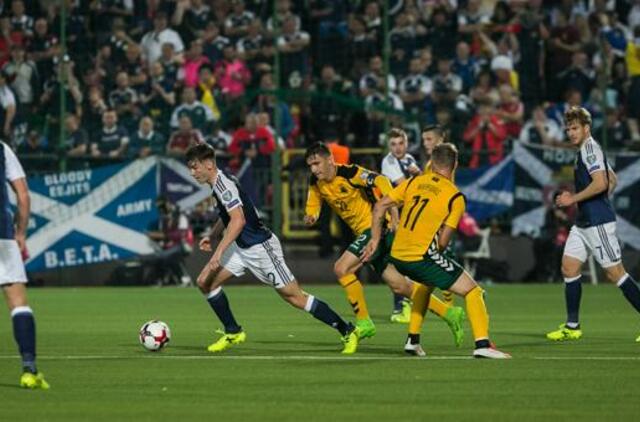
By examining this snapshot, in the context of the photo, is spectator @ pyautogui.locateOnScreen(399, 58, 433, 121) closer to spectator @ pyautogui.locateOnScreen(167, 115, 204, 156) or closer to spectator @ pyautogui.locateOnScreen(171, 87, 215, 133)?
spectator @ pyautogui.locateOnScreen(171, 87, 215, 133)

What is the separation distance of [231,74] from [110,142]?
2687 millimetres

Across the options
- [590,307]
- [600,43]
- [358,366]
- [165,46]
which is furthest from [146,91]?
[358,366]

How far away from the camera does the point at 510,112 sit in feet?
92.7

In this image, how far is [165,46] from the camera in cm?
2902

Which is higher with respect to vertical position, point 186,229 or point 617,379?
point 617,379

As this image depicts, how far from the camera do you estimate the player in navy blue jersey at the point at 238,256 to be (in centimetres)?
1435

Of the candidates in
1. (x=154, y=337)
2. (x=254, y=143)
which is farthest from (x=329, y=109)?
(x=154, y=337)

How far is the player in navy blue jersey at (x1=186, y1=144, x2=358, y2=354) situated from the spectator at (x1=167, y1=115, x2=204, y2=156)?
12676 millimetres

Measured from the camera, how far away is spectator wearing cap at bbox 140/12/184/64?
29391 mm

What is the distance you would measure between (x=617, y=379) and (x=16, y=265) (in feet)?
15.1

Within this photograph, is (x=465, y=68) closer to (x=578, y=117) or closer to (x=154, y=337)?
(x=578, y=117)

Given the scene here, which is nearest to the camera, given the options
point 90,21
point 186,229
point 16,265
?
point 16,265

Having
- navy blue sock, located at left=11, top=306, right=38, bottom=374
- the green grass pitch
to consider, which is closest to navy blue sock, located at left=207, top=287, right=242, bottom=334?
the green grass pitch

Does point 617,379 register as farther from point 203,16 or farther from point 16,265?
A: point 203,16
